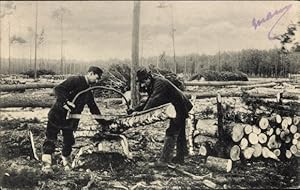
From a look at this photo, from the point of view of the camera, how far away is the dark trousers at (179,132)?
7.91m

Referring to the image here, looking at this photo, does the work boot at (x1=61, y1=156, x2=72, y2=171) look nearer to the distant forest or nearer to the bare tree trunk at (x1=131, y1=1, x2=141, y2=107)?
the distant forest

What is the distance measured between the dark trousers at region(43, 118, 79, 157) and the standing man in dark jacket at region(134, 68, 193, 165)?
32.3 inches

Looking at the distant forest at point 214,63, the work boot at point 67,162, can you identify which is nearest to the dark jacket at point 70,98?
the distant forest at point 214,63

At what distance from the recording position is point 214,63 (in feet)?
25.5

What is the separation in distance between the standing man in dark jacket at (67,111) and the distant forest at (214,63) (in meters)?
0.13

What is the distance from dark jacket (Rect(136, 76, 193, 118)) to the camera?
777cm

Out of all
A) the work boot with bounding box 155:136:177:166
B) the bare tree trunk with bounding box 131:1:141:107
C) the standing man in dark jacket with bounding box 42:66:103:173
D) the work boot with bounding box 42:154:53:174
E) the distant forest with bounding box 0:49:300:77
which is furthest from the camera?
the work boot with bounding box 42:154:53:174

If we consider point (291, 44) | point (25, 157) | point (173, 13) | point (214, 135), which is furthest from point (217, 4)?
point (25, 157)

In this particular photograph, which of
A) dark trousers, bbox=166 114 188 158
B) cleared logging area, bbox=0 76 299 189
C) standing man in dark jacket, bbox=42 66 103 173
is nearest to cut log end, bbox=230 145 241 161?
cleared logging area, bbox=0 76 299 189

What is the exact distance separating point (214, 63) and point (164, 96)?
0.69 meters

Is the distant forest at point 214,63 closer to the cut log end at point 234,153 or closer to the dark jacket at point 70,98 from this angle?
the dark jacket at point 70,98

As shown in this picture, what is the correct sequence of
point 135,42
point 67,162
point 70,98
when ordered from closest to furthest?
1. point 135,42
2. point 70,98
3. point 67,162

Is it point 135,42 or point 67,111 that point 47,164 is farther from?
point 135,42
